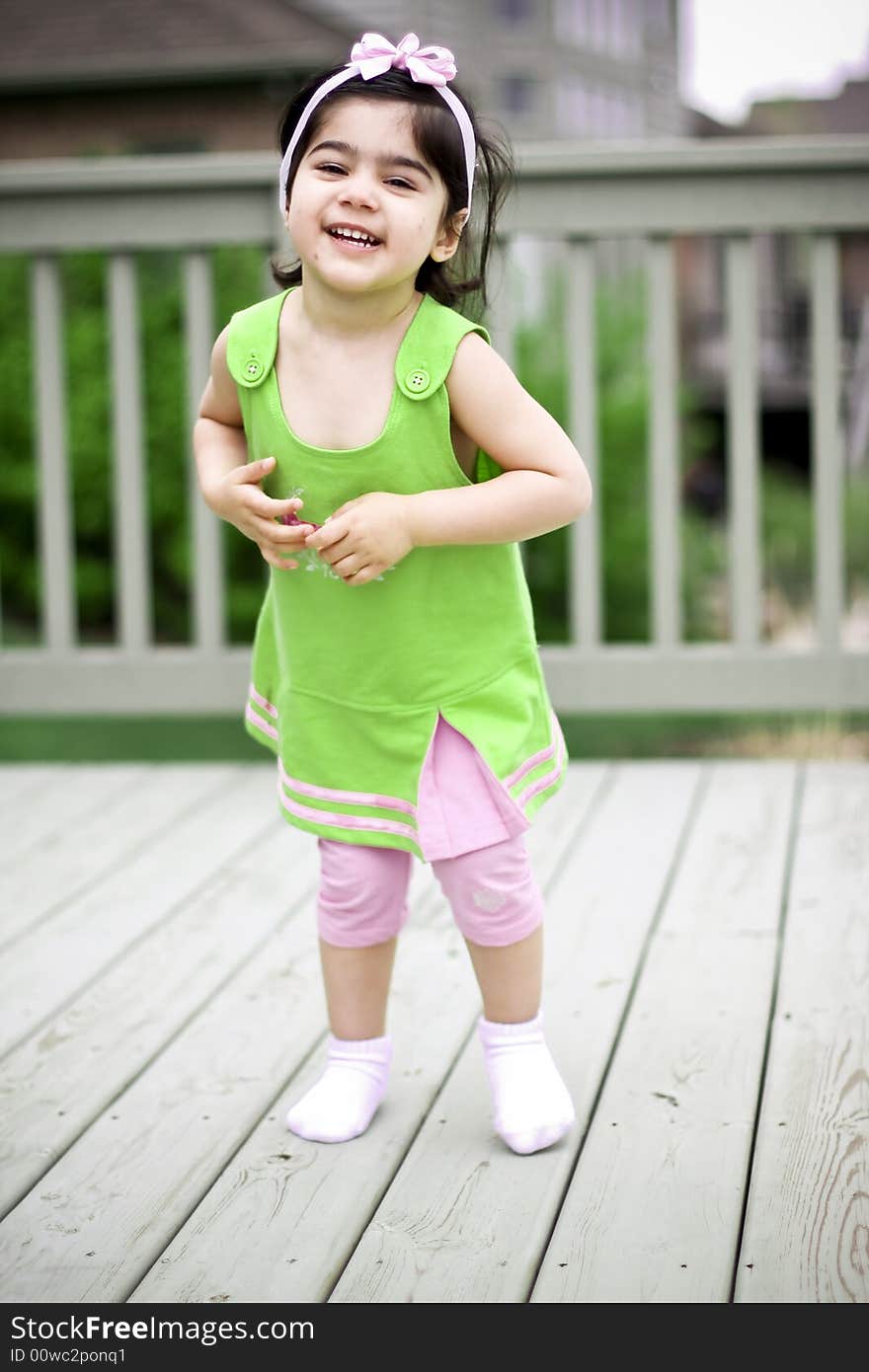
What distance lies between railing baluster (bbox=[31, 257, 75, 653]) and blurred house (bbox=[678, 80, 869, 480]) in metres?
4.50

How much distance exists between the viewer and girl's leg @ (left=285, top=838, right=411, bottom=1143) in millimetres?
1567

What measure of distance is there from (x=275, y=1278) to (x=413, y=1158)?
0.26 metres

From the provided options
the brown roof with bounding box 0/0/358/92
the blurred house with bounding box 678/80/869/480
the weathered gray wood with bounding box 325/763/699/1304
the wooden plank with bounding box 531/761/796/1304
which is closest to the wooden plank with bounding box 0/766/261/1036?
the weathered gray wood with bounding box 325/763/699/1304

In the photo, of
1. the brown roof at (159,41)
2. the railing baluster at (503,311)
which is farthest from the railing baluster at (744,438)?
the brown roof at (159,41)

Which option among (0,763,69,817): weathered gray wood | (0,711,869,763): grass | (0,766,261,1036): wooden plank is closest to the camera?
(0,766,261,1036): wooden plank

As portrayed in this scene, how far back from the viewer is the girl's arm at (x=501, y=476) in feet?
4.64

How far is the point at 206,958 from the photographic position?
6.78ft

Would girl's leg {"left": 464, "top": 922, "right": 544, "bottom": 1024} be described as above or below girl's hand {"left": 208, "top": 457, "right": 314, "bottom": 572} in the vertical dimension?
below

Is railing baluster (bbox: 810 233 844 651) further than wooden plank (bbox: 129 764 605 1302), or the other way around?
railing baluster (bbox: 810 233 844 651)

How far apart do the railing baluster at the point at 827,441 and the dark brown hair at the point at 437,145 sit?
57.4 inches

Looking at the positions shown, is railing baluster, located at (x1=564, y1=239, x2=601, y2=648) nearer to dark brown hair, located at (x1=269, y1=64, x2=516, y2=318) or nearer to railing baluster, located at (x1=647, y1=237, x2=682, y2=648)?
railing baluster, located at (x1=647, y1=237, x2=682, y2=648)

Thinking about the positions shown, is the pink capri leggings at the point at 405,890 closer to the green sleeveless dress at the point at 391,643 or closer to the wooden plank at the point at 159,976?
the green sleeveless dress at the point at 391,643

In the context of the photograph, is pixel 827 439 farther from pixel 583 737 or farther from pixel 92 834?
pixel 583 737

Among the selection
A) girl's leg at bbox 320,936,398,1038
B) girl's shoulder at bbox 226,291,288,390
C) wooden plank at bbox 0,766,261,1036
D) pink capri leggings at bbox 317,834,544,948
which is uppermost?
girl's shoulder at bbox 226,291,288,390
